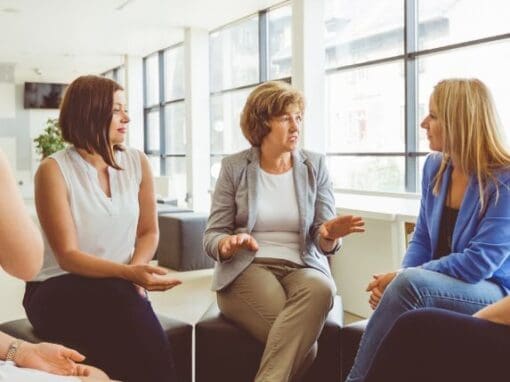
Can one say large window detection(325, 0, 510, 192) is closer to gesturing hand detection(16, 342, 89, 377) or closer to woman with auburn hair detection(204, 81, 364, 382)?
woman with auburn hair detection(204, 81, 364, 382)

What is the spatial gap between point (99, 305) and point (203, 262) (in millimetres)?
3946

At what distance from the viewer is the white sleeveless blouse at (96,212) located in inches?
79.1

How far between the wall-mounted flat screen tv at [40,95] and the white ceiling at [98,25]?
2263 millimetres

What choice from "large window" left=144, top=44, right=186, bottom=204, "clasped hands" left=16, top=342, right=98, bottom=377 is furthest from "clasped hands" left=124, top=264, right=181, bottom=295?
"large window" left=144, top=44, right=186, bottom=204

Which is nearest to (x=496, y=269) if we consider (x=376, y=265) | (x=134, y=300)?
(x=134, y=300)

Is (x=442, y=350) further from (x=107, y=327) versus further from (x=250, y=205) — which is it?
(x=250, y=205)

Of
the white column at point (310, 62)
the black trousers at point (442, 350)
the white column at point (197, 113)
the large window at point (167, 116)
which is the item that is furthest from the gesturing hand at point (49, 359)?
the large window at point (167, 116)

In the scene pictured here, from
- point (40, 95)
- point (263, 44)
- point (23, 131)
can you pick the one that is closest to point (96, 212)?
point (263, 44)

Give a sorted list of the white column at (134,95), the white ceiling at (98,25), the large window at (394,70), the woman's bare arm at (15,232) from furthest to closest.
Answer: the white column at (134,95)
the white ceiling at (98,25)
the large window at (394,70)
the woman's bare arm at (15,232)

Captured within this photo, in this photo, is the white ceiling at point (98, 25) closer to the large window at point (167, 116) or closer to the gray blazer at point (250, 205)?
the large window at point (167, 116)

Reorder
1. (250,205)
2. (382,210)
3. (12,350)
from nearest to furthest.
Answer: (12,350)
(250,205)
(382,210)

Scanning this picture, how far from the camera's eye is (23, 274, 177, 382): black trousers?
1827mm

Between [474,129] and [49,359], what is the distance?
4.79 feet

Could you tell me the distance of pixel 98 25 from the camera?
9.45 meters
